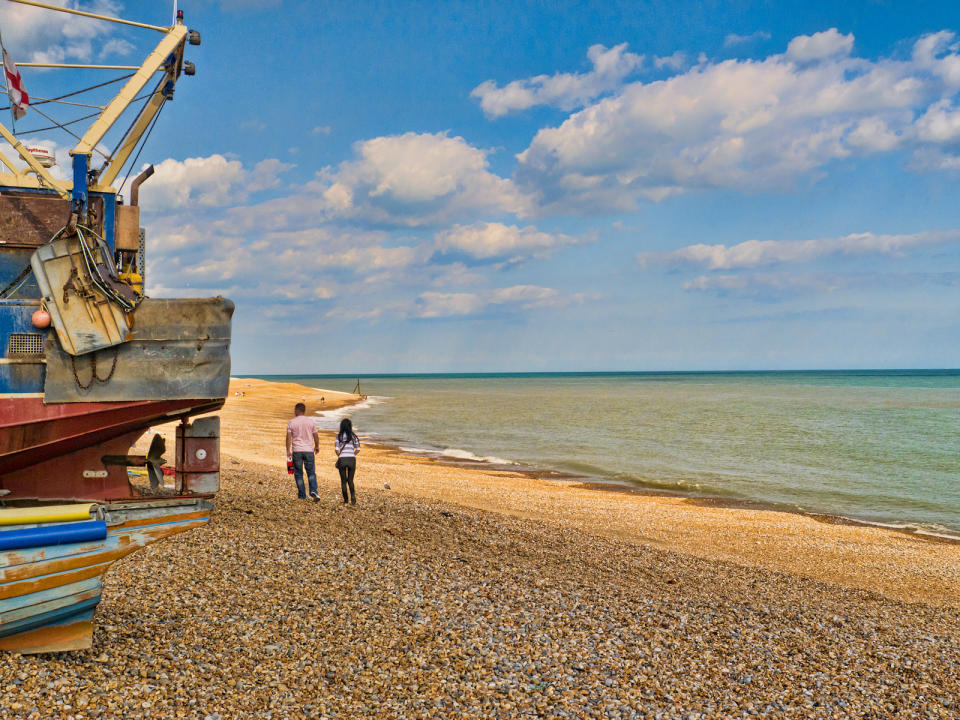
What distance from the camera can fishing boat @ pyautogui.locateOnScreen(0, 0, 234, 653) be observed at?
8352 mm

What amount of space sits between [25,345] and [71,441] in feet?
4.22

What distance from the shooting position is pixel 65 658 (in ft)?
22.5

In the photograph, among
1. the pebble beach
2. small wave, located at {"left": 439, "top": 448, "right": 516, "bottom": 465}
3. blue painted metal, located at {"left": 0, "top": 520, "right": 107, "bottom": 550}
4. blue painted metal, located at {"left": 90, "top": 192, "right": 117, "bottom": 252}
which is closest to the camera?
blue painted metal, located at {"left": 0, "top": 520, "right": 107, "bottom": 550}

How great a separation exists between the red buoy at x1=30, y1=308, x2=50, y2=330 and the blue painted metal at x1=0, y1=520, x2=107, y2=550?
2.72 m

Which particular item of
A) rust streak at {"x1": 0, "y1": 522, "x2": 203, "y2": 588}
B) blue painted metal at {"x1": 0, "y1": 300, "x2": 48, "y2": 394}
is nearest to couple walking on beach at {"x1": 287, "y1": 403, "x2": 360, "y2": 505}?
blue painted metal at {"x1": 0, "y1": 300, "x2": 48, "y2": 394}

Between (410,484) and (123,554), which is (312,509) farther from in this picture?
(410,484)

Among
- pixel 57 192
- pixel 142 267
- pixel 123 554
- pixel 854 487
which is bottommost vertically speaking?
pixel 854 487

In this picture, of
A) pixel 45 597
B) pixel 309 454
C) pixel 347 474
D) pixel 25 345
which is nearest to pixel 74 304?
pixel 25 345

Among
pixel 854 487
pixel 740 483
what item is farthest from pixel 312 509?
pixel 854 487

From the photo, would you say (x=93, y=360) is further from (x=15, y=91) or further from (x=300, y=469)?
(x=300, y=469)

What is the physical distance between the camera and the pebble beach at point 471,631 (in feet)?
22.9

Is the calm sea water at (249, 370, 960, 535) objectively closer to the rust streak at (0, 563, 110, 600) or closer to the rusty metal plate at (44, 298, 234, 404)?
the rusty metal plate at (44, 298, 234, 404)

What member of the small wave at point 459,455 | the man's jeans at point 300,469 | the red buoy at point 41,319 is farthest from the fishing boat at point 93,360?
the small wave at point 459,455

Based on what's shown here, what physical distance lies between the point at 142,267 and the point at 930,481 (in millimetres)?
32443
